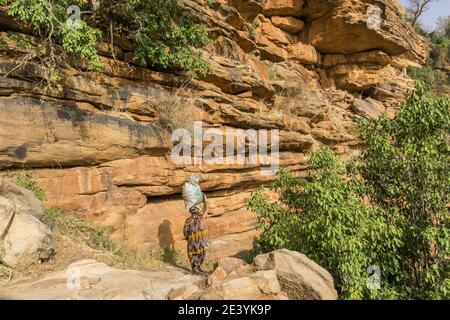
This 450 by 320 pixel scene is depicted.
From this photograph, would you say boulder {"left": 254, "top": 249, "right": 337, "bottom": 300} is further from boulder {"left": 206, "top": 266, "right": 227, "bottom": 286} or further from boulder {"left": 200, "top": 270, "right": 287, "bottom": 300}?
boulder {"left": 206, "top": 266, "right": 227, "bottom": 286}

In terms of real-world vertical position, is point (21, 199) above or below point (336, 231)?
above

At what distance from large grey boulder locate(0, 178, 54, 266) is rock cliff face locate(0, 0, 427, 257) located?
1.14 meters

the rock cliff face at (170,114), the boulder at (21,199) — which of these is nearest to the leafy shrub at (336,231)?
the rock cliff face at (170,114)

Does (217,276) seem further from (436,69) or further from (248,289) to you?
(436,69)

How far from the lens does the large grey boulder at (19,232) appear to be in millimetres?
4234

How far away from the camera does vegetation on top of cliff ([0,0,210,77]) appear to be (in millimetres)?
6496

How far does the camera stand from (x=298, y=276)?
373 centimetres

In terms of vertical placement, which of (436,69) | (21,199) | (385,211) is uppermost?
(436,69)

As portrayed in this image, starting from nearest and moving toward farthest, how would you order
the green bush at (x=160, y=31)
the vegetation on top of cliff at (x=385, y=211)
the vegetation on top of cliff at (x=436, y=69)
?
the vegetation on top of cliff at (x=385, y=211)
the green bush at (x=160, y=31)
the vegetation on top of cliff at (x=436, y=69)

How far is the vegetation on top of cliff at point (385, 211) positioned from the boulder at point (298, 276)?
666 mm

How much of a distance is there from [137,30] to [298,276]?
21.8 feet

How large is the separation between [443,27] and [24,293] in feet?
128

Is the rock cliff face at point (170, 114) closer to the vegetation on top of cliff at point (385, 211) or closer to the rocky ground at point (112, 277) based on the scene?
the rocky ground at point (112, 277)

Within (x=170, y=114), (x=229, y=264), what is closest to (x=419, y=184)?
(x=229, y=264)
